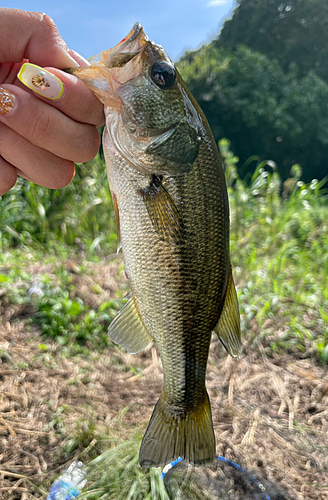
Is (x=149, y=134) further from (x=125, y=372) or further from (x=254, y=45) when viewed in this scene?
(x=254, y=45)

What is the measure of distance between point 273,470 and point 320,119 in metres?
17.5

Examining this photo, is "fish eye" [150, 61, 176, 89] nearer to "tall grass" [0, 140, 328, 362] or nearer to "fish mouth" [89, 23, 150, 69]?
"fish mouth" [89, 23, 150, 69]

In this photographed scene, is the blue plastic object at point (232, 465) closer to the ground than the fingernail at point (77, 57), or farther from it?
closer to the ground

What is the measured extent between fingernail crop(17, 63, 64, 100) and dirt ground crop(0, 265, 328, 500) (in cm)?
162

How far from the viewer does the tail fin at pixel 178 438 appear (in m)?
1.40

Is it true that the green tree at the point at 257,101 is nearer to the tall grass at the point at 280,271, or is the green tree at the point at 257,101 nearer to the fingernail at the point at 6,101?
the tall grass at the point at 280,271

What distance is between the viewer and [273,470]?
1.94 m

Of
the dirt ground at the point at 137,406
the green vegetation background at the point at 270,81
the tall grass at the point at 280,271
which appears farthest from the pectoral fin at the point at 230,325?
the green vegetation background at the point at 270,81

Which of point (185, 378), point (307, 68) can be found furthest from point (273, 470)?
point (307, 68)

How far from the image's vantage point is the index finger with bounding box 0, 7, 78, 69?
1313mm

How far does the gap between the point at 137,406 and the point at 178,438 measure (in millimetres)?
980

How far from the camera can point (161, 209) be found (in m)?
1.24

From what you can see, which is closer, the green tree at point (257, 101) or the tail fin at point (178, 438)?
the tail fin at point (178, 438)

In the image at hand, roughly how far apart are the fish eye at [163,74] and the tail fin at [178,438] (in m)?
1.14
